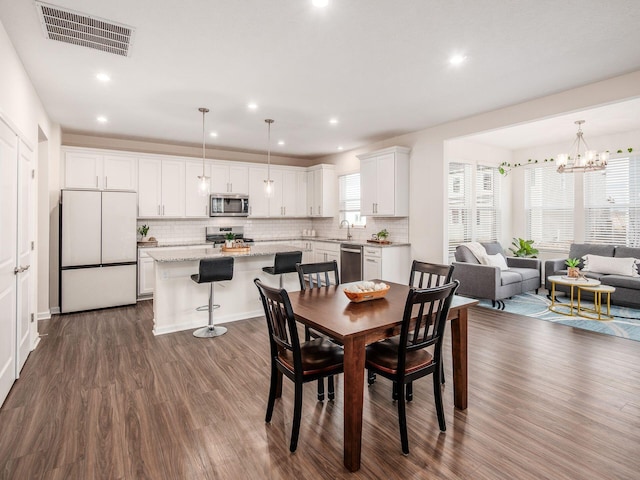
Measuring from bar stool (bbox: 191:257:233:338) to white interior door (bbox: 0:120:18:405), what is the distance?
5.24ft

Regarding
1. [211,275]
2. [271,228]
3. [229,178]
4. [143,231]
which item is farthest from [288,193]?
[211,275]

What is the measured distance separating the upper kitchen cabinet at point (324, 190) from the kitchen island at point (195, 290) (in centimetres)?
284

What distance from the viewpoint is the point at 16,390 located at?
2.80 meters

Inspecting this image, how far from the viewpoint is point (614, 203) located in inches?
246

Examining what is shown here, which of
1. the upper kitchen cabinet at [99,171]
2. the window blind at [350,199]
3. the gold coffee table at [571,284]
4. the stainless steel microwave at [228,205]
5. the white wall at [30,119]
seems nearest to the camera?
the white wall at [30,119]

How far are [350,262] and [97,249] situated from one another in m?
4.09

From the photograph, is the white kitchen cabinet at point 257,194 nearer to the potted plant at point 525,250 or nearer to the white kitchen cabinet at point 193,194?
the white kitchen cabinet at point 193,194

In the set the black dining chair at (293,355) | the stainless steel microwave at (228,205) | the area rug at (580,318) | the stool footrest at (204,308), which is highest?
the stainless steel microwave at (228,205)

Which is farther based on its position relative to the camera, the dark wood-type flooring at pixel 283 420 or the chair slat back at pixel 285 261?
the chair slat back at pixel 285 261

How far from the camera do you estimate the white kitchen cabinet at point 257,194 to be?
24.0 feet

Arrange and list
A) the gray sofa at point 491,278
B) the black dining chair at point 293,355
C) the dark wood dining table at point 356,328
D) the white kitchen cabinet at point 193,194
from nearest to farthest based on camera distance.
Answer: the dark wood dining table at point 356,328 → the black dining chair at point 293,355 → the gray sofa at point 491,278 → the white kitchen cabinet at point 193,194

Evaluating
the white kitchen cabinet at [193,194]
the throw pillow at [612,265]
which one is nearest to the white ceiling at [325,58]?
the white kitchen cabinet at [193,194]

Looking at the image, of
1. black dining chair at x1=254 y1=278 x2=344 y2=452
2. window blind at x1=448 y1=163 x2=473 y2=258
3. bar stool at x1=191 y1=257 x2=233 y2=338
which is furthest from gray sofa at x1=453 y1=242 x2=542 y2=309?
black dining chair at x1=254 y1=278 x2=344 y2=452

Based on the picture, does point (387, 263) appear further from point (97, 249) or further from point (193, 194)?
point (97, 249)
